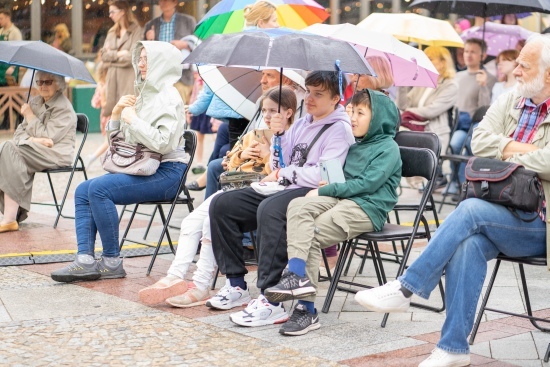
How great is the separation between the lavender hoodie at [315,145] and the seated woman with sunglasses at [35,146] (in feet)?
10.9

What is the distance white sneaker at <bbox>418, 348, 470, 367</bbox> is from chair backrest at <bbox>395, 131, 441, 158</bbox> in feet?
6.06

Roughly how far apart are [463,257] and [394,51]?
2.67m

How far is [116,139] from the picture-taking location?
7.23 m

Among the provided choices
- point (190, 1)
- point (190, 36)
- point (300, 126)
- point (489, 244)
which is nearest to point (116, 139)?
point (300, 126)

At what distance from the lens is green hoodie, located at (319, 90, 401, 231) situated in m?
5.90

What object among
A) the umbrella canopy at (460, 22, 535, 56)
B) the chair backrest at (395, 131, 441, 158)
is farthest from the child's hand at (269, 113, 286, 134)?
the umbrella canopy at (460, 22, 535, 56)

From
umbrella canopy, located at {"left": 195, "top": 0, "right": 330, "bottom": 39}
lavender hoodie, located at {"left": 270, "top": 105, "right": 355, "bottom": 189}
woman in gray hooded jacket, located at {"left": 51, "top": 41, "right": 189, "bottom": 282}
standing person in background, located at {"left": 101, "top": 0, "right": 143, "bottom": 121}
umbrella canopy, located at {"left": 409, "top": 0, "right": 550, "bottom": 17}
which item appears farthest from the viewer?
standing person in background, located at {"left": 101, "top": 0, "right": 143, "bottom": 121}

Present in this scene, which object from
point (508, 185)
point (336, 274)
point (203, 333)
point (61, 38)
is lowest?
point (61, 38)

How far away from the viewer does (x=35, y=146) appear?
8906 mm

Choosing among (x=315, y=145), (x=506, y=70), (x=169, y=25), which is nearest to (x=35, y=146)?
(x=315, y=145)

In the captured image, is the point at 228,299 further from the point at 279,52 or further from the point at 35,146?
the point at 35,146

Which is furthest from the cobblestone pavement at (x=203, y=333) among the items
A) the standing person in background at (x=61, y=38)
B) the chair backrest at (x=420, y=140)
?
the standing person in background at (x=61, y=38)

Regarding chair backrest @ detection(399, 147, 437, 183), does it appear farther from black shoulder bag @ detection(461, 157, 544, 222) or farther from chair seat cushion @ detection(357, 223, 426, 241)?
black shoulder bag @ detection(461, 157, 544, 222)

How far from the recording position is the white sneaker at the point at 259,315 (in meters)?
5.80
